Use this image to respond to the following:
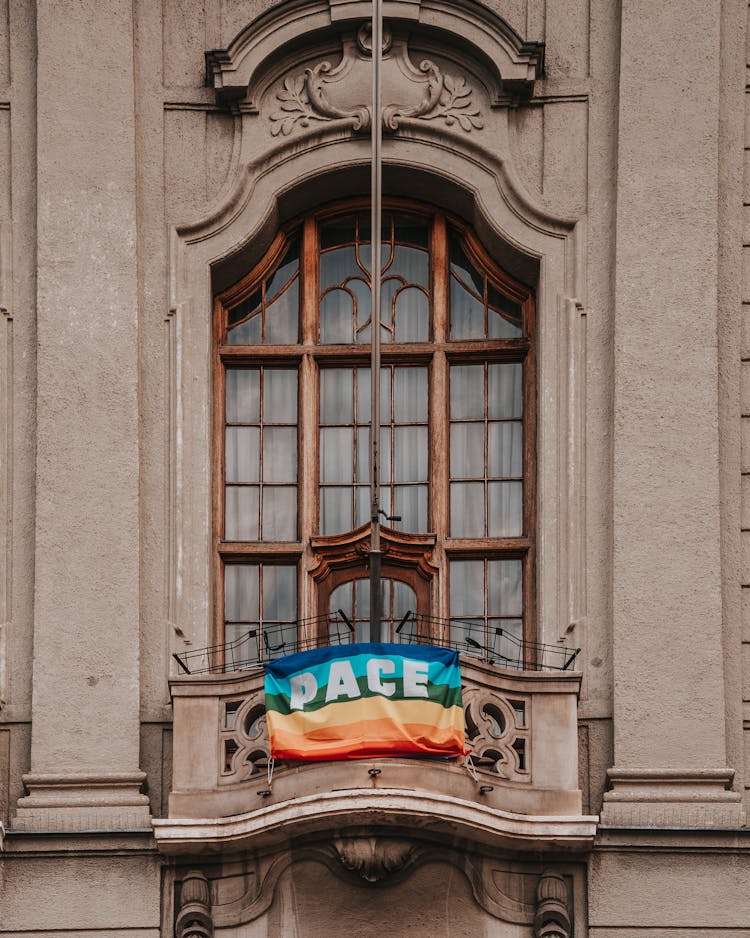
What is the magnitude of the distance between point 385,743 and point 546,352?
4073 millimetres

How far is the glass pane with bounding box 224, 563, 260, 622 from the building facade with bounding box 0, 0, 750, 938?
0.04 meters

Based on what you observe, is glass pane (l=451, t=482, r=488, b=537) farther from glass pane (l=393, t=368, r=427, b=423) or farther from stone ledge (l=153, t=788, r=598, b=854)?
stone ledge (l=153, t=788, r=598, b=854)

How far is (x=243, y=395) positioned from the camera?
27531 millimetres

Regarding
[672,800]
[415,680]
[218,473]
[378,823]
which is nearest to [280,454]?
[218,473]

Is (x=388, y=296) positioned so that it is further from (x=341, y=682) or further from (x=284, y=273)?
(x=341, y=682)

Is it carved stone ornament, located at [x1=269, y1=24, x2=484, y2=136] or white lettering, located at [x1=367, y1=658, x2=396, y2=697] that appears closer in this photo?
white lettering, located at [x1=367, y1=658, x2=396, y2=697]

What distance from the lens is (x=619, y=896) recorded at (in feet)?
82.5

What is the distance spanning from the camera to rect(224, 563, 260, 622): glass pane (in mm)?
26984

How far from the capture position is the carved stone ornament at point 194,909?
82.6ft

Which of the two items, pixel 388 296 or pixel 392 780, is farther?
pixel 388 296

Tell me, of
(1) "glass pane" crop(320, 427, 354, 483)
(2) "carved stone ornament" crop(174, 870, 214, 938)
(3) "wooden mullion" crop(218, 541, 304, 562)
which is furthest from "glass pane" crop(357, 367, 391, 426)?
(2) "carved stone ornament" crop(174, 870, 214, 938)

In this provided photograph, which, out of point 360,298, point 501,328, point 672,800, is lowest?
point 672,800

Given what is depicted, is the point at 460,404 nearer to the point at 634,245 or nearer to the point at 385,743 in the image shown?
the point at 634,245

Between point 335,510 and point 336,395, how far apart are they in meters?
1.07
